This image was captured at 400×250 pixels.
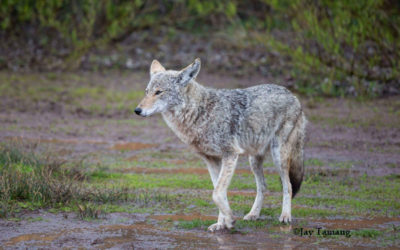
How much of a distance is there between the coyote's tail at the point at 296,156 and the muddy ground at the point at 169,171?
35 cm

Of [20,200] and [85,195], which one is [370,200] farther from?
[20,200]

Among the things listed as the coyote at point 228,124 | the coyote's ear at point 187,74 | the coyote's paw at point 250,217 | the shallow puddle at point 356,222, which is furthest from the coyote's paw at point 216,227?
the coyote's ear at point 187,74

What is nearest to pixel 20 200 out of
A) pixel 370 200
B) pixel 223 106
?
pixel 223 106

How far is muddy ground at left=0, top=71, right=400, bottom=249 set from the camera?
5.93 meters

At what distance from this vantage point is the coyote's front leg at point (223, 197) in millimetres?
6098

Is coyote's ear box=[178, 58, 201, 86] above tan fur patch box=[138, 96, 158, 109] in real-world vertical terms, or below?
above

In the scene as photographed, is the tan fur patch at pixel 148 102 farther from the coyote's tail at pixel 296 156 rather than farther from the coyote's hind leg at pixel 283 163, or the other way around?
the coyote's tail at pixel 296 156

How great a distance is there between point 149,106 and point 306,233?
80.5 inches

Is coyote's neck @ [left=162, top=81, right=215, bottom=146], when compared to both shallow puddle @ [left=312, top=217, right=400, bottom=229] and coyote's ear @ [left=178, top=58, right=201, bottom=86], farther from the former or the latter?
shallow puddle @ [left=312, top=217, right=400, bottom=229]

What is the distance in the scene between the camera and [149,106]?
20.4ft

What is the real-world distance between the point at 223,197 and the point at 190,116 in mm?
927

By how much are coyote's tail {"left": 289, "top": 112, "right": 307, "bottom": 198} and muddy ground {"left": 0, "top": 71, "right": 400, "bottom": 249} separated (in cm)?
35

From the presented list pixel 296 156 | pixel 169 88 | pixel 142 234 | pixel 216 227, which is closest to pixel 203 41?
pixel 296 156

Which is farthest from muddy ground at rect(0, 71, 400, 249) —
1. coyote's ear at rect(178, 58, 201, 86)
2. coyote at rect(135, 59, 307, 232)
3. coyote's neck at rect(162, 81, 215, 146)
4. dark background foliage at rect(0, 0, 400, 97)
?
coyote's ear at rect(178, 58, 201, 86)
